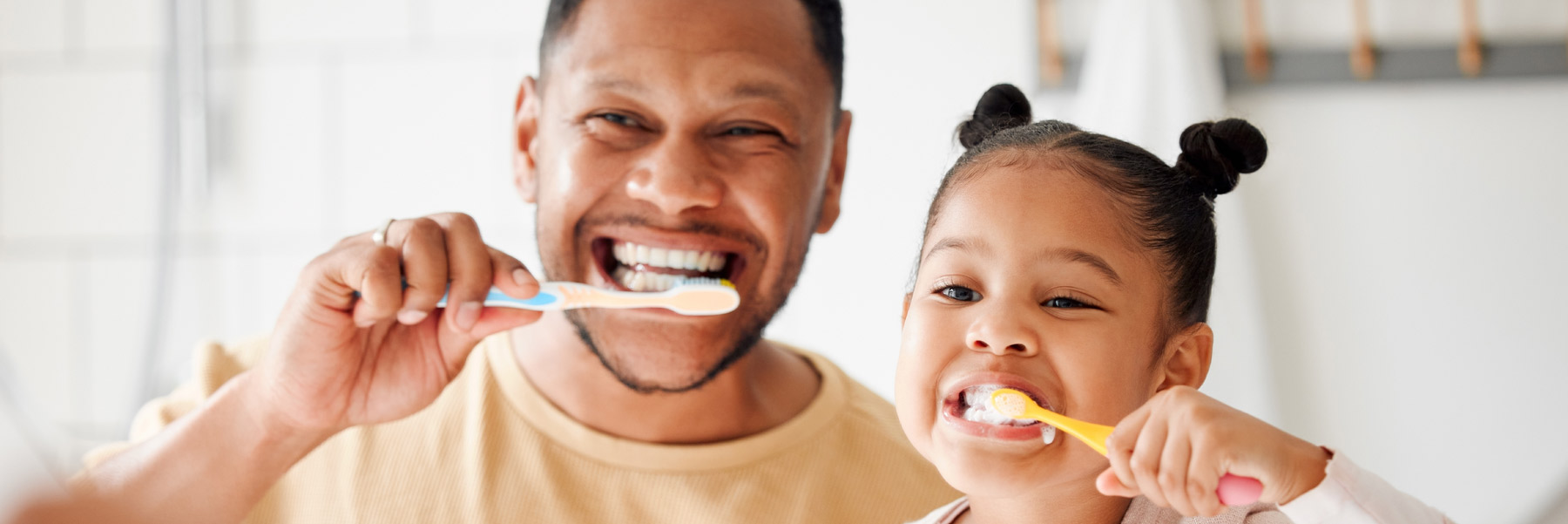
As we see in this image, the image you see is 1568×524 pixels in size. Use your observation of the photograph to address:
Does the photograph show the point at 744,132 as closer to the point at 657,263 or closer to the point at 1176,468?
the point at 657,263

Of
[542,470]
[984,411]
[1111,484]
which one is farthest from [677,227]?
[1111,484]

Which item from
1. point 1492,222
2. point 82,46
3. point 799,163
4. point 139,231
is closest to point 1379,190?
point 1492,222

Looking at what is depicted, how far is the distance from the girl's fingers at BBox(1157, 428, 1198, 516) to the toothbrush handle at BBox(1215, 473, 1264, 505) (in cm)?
2

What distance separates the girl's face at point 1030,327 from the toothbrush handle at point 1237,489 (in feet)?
0.54

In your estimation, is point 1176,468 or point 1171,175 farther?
point 1171,175

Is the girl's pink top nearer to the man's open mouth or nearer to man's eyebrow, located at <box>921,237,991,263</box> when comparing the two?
man's eyebrow, located at <box>921,237,991,263</box>

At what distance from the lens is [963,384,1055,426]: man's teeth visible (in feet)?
2.56

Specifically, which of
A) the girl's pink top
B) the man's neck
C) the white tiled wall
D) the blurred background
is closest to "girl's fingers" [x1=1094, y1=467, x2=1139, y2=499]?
the girl's pink top

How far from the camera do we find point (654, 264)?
3.57 feet

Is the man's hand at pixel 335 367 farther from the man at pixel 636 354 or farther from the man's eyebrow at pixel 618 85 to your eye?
the man's eyebrow at pixel 618 85

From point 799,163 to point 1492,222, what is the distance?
1.28m

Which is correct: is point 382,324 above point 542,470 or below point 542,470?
above

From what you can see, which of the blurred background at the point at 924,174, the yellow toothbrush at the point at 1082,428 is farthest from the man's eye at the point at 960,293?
the blurred background at the point at 924,174

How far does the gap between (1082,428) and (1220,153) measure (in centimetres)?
34
